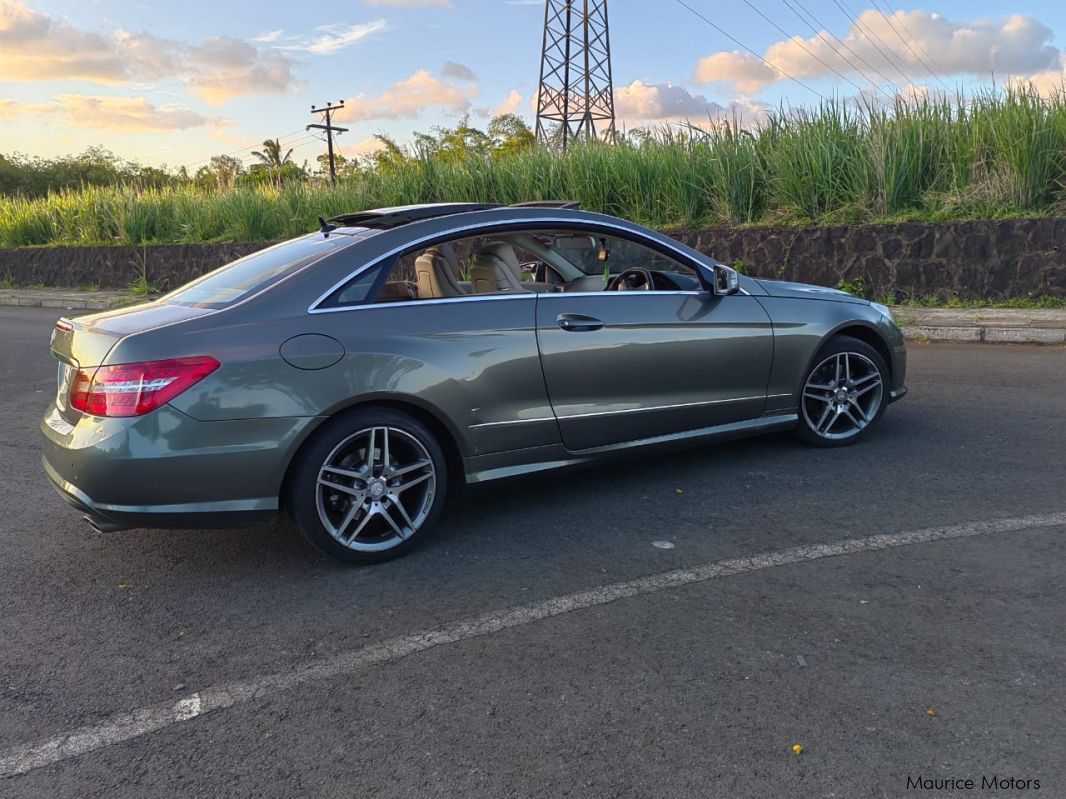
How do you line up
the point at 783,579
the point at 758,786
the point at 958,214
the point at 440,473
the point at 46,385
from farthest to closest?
the point at 958,214
the point at 46,385
the point at 440,473
the point at 783,579
the point at 758,786

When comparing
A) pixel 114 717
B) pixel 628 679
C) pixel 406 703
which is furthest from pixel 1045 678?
pixel 114 717

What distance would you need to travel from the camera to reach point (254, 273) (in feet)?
15.2

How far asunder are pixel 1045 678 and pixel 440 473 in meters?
2.54

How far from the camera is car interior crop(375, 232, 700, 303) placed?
4.91 metres

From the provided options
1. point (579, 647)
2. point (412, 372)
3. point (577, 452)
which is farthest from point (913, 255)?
point (579, 647)

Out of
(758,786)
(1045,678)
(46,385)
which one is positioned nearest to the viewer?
(758,786)

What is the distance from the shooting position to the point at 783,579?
388 cm

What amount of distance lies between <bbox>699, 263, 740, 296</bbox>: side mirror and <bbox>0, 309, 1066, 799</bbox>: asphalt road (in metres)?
1.06

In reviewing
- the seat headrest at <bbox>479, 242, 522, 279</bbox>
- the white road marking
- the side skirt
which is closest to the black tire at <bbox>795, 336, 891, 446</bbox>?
the side skirt

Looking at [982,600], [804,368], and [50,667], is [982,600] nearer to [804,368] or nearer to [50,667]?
[804,368]

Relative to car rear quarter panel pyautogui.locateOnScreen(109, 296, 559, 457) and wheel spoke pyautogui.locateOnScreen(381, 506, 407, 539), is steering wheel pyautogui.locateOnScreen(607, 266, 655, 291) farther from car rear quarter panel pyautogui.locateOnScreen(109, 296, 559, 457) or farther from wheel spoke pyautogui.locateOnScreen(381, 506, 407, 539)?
wheel spoke pyautogui.locateOnScreen(381, 506, 407, 539)

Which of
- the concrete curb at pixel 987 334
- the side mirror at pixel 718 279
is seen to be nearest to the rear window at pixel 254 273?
the side mirror at pixel 718 279

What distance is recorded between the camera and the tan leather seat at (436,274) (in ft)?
16.0

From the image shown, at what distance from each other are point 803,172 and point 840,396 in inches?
330
